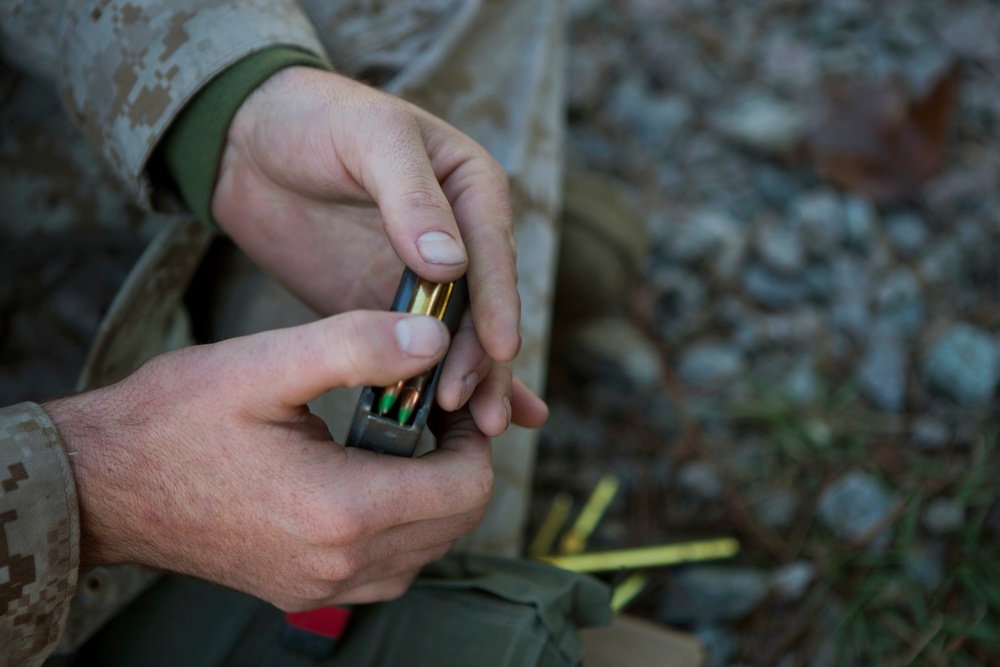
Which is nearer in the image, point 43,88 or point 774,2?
point 43,88

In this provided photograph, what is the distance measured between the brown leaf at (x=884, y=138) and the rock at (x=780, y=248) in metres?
0.23

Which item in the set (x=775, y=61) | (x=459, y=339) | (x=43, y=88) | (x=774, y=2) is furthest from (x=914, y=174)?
(x=43, y=88)

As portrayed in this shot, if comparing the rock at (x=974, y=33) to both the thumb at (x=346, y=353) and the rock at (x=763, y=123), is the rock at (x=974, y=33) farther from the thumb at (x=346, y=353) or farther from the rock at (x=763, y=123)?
the thumb at (x=346, y=353)

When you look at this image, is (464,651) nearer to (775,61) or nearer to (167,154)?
(167,154)

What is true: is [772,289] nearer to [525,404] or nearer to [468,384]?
[525,404]

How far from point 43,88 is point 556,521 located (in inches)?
56.1

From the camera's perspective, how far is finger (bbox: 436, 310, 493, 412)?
96 centimetres

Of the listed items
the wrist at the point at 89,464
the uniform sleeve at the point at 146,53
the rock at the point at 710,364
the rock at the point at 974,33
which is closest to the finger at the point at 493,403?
the wrist at the point at 89,464

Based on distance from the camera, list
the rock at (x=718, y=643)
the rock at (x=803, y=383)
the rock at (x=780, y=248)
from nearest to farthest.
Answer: the rock at (x=718, y=643)
the rock at (x=803, y=383)
the rock at (x=780, y=248)

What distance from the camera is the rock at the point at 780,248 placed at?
7.33ft

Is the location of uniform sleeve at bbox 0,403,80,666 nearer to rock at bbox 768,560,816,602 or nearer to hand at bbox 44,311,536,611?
hand at bbox 44,311,536,611

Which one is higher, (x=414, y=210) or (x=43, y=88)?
(x=414, y=210)

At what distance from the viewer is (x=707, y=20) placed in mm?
2734

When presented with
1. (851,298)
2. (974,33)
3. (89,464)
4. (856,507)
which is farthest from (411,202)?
(974,33)
